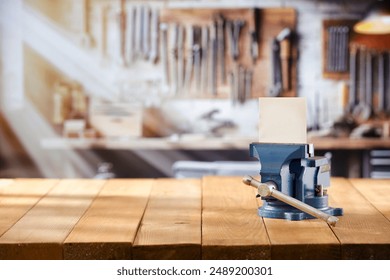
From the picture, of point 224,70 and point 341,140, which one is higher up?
point 224,70

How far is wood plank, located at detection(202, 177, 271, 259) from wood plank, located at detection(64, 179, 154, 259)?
0.20 m

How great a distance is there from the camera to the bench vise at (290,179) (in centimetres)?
198

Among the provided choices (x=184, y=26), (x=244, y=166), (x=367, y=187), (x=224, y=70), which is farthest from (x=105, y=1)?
(x=367, y=187)

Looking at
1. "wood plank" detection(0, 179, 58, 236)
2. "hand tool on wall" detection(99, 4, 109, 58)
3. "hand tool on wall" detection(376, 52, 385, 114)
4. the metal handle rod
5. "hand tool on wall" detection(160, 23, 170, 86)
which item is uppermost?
"hand tool on wall" detection(99, 4, 109, 58)

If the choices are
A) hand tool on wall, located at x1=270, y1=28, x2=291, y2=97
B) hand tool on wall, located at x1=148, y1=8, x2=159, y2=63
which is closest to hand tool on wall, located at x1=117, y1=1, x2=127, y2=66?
hand tool on wall, located at x1=148, y1=8, x2=159, y2=63

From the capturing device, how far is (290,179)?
6.66 feet

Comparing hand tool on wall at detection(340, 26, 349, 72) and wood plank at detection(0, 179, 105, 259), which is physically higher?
hand tool on wall at detection(340, 26, 349, 72)

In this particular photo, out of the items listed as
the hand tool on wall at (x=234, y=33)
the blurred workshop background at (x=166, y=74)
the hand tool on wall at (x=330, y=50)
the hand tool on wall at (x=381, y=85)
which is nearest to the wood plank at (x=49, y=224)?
the blurred workshop background at (x=166, y=74)

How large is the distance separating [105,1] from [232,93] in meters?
1.36

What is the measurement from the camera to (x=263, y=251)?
5.28 ft

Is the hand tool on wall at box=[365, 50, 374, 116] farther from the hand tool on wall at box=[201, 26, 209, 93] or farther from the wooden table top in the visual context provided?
the wooden table top

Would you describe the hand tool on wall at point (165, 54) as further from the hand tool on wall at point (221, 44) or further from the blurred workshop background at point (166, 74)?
the hand tool on wall at point (221, 44)

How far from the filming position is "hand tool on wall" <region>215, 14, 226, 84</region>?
582cm

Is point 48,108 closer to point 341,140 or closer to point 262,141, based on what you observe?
point 341,140
